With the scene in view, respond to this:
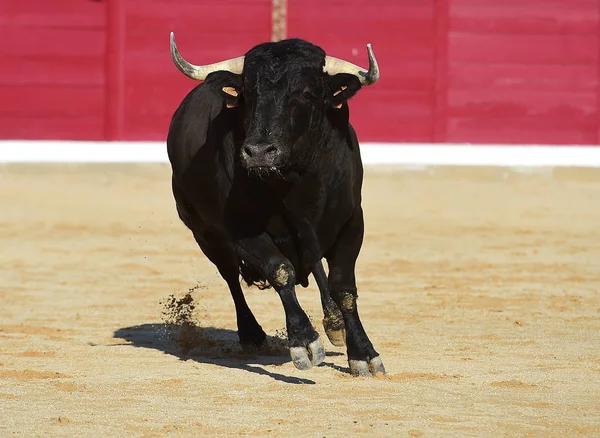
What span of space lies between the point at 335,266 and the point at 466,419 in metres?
1.54

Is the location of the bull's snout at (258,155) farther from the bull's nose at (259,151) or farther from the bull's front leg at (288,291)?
the bull's front leg at (288,291)

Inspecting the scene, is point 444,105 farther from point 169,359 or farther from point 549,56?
point 169,359

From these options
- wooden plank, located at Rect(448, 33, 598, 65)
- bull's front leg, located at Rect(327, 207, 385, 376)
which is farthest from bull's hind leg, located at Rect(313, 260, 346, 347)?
wooden plank, located at Rect(448, 33, 598, 65)

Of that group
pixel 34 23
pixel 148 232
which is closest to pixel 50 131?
pixel 34 23

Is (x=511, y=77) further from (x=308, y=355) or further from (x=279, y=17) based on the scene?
(x=308, y=355)

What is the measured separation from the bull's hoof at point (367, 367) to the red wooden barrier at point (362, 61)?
9434 mm

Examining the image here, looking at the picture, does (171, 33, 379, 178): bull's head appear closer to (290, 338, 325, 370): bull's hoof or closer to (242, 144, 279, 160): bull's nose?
(242, 144, 279, 160): bull's nose

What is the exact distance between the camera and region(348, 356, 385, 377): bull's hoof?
6.15 m

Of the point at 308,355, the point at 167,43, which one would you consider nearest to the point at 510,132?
the point at 167,43

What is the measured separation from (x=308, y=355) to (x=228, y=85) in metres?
1.26

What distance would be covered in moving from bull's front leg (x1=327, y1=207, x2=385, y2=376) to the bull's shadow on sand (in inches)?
11.9

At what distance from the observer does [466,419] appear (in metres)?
5.13

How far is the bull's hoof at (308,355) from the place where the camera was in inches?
233

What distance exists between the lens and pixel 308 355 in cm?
604
